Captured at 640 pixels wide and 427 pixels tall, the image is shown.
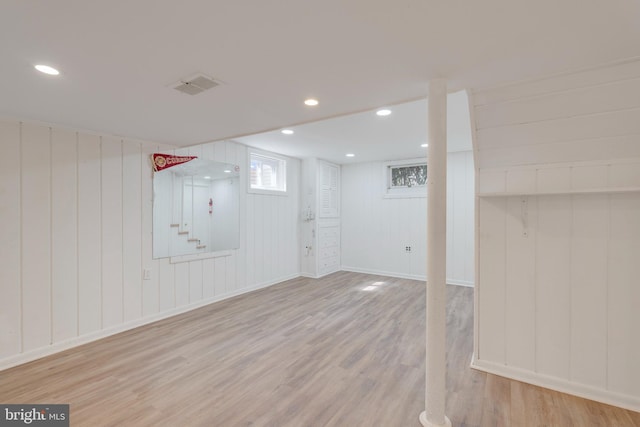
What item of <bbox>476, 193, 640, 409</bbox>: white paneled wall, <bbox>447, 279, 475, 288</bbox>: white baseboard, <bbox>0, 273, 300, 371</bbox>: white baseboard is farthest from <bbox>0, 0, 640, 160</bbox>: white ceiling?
<bbox>447, 279, 475, 288</bbox>: white baseboard

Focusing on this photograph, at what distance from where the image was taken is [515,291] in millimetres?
2420

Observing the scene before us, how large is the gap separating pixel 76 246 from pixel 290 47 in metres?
3.00

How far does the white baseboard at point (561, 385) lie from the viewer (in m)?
2.03

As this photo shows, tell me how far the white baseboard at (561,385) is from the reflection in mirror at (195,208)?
3536 mm

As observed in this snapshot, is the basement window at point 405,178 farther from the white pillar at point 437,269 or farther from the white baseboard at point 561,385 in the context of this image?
the white pillar at point 437,269

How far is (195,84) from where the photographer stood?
1983 mm

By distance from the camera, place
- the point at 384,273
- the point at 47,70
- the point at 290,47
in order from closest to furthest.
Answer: the point at 290,47 < the point at 47,70 < the point at 384,273

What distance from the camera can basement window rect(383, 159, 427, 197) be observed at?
5.84 metres

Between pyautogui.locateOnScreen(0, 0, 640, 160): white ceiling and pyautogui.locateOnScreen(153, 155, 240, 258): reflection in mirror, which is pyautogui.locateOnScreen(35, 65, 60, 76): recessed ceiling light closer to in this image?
pyautogui.locateOnScreen(0, 0, 640, 160): white ceiling

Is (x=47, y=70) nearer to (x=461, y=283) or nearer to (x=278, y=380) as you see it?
(x=278, y=380)

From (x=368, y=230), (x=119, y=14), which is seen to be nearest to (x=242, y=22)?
(x=119, y=14)

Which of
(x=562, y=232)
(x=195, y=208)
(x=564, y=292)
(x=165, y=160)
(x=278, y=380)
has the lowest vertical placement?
(x=278, y=380)

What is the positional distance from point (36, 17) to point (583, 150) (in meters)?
3.23

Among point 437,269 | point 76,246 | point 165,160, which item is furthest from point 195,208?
point 437,269
